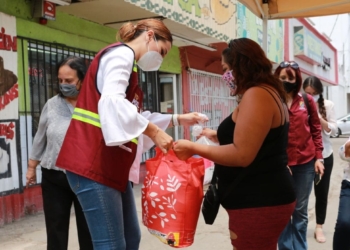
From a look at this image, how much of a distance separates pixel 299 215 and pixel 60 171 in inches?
86.6

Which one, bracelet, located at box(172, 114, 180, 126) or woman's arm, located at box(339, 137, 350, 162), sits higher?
bracelet, located at box(172, 114, 180, 126)

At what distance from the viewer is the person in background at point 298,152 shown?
424 cm

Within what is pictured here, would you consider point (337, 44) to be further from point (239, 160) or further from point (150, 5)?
point (239, 160)

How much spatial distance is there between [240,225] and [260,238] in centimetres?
12

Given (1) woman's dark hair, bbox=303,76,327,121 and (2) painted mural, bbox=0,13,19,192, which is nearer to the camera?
(1) woman's dark hair, bbox=303,76,327,121

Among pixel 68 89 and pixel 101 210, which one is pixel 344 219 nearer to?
pixel 101 210

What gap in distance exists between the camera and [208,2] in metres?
9.99

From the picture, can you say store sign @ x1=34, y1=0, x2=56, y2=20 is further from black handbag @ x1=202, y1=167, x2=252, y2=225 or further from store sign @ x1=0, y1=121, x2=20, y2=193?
black handbag @ x1=202, y1=167, x2=252, y2=225

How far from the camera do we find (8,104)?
20.2ft

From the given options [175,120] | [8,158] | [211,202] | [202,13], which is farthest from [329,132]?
[202,13]

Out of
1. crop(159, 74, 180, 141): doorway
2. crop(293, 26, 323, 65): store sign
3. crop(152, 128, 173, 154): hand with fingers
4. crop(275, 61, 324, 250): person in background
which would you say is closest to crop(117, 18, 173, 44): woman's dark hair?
crop(152, 128, 173, 154): hand with fingers

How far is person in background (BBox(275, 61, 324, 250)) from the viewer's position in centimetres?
424

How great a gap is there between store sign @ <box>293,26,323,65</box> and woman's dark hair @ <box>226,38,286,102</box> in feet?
62.1

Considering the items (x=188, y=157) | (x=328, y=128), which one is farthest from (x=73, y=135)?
(x=328, y=128)
